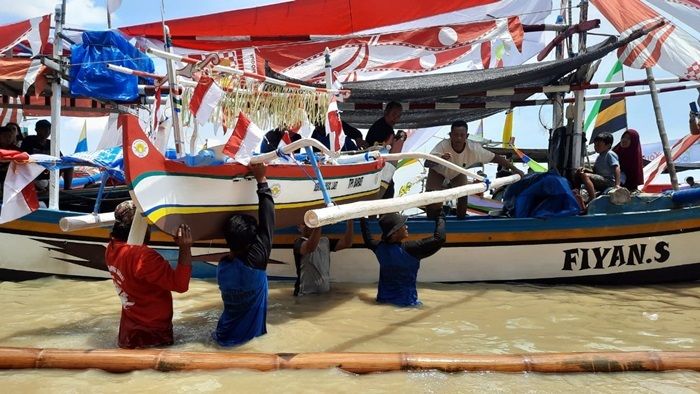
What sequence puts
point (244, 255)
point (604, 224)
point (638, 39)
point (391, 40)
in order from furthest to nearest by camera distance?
point (391, 40)
point (638, 39)
point (604, 224)
point (244, 255)

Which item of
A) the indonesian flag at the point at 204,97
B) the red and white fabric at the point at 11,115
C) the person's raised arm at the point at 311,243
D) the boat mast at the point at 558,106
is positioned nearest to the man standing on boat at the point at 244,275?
the indonesian flag at the point at 204,97

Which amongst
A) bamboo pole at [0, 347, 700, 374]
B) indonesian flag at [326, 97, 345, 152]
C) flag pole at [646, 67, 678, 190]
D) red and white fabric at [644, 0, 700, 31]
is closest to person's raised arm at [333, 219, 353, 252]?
→ indonesian flag at [326, 97, 345, 152]

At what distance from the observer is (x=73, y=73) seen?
6.48 m

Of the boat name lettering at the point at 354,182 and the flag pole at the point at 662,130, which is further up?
the flag pole at the point at 662,130

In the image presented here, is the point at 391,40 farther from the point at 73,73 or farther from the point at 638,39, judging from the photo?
the point at 73,73

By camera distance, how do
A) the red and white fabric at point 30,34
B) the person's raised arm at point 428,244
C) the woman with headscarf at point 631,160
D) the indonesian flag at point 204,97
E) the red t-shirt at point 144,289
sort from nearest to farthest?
the red t-shirt at point 144,289 < the indonesian flag at point 204,97 < the person's raised arm at point 428,244 < the red and white fabric at point 30,34 < the woman with headscarf at point 631,160

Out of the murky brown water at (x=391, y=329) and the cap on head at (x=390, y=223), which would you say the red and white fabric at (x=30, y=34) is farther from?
the cap on head at (x=390, y=223)

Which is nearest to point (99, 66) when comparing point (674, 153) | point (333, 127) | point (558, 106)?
point (333, 127)

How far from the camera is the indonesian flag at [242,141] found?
4090mm

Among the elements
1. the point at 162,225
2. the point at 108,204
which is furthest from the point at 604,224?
the point at 108,204

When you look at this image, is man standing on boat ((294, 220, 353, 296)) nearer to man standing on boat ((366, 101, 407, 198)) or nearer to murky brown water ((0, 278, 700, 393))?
murky brown water ((0, 278, 700, 393))

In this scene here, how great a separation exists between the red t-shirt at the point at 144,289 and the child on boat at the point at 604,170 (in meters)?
5.35

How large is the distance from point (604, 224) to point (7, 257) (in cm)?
708

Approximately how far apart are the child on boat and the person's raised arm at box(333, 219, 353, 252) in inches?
126
